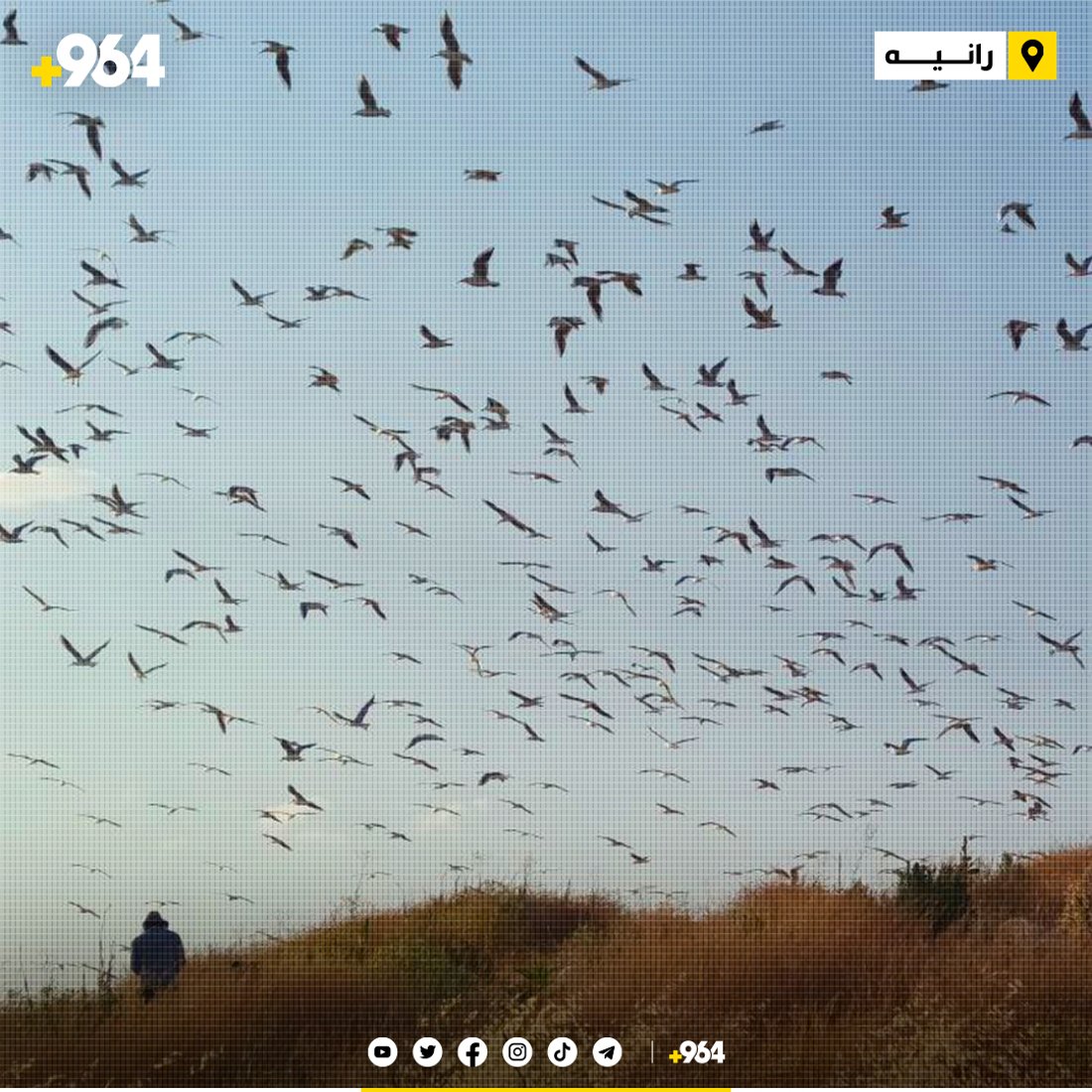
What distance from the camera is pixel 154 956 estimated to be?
59.5 ft

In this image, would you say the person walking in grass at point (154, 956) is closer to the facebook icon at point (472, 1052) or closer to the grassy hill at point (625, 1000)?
the grassy hill at point (625, 1000)

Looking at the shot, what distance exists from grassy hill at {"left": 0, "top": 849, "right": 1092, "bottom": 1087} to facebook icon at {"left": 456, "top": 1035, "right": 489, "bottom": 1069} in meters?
0.11

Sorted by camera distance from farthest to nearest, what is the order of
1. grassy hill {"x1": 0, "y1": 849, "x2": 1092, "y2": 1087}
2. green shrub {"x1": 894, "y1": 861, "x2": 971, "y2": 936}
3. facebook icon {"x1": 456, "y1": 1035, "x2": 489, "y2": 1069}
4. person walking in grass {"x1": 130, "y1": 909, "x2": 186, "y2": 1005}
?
green shrub {"x1": 894, "y1": 861, "x2": 971, "y2": 936} < person walking in grass {"x1": 130, "y1": 909, "x2": 186, "y2": 1005} < grassy hill {"x1": 0, "y1": 849, "x2": 1092, "y2": 1087} < facebook icon {"x1": 456, "y1": 1035, "x2": 489, "y2": 1069}

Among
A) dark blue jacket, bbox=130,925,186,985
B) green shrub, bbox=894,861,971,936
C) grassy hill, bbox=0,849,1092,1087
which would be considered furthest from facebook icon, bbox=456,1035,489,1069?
green shrub, bbox=894,861,971,936

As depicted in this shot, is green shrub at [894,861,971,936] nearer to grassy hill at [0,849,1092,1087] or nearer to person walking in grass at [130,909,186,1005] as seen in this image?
grassy hill at [0,849,1092,1087]

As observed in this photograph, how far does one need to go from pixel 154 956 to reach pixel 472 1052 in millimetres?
4054

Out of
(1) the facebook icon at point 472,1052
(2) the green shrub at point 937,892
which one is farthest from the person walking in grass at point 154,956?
(2) the green shrub at point 937,892

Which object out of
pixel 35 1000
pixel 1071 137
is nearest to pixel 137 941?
pixel 35 1000

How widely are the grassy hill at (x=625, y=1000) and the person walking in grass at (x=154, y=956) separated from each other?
0.18m

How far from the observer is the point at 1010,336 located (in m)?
19.4

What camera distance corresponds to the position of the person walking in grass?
712 inches

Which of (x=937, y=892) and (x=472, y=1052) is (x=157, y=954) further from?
(x=937, y=892)

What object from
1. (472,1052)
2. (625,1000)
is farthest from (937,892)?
(472,1052)

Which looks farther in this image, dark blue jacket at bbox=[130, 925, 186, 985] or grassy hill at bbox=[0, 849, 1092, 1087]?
dark blue jacket at bbox=[130, 925, 186, 985]
